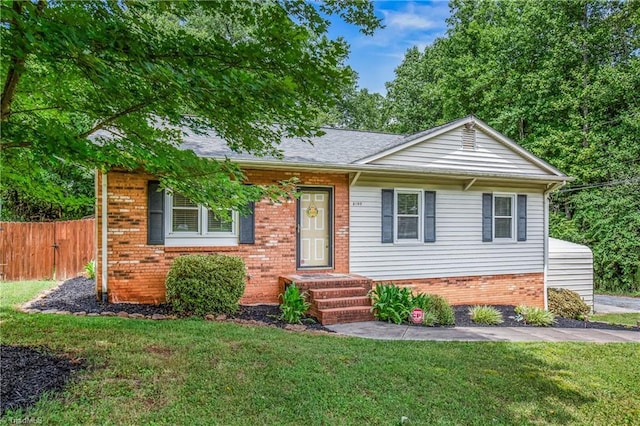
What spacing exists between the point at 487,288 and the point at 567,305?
2.59 meters

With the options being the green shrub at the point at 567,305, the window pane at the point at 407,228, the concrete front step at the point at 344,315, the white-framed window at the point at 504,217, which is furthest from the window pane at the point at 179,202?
the green shrub at the point at 567,305

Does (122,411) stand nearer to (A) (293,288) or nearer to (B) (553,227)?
(A) (293,288)

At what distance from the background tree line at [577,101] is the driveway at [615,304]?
1364 millimetres

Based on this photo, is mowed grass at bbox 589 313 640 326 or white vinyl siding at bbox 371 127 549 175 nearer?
white vinyl siding at bbox 371 127 549 175

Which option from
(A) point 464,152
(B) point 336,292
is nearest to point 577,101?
(A) point 464,152

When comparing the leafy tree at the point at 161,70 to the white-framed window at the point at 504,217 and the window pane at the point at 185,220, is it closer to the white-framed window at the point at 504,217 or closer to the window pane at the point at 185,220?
the window pane at the point at 185,220

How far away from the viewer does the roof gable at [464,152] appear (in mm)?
9781

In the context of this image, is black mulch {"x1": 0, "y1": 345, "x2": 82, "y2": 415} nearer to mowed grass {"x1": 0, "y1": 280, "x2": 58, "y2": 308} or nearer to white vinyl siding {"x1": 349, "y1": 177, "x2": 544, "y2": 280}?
mowed grass {"x1": 0, "y1": 280, "x2": 58, "y2": 308}

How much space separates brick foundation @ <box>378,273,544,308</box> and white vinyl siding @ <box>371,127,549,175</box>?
2.83m

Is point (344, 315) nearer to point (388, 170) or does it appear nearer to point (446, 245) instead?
point (388, 170)

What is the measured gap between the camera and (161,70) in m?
2.79

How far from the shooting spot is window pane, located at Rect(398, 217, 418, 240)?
385 inches

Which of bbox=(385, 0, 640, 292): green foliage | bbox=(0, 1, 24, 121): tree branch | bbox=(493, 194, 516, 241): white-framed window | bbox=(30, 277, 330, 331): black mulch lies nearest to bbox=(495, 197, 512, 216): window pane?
bbox=(493, 194, 516, 241): white-framed window

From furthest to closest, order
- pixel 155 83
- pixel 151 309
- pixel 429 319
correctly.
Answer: pixel 429 319 → pixel 151 309 → pixel 155 83
